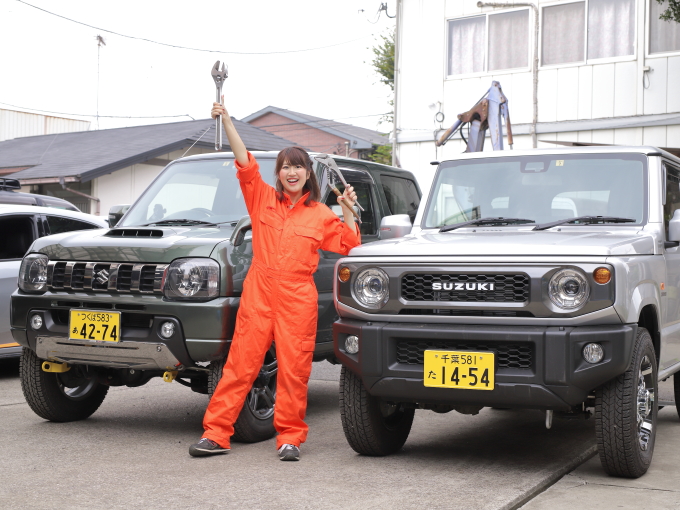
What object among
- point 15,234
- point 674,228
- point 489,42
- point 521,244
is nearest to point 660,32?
point 489,42

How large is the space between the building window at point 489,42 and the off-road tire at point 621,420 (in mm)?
12334

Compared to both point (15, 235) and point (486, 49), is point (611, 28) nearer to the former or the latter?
point (486, 49)

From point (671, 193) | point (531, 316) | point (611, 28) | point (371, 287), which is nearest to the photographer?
point (531, 316)

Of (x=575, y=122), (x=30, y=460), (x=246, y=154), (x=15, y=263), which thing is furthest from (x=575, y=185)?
(x=575, y=122)

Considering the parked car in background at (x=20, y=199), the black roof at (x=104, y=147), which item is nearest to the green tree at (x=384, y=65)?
the black roof at (x=104, y=147)

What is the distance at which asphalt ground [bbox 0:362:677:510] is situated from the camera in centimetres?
427

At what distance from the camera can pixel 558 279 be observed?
14.5 feet

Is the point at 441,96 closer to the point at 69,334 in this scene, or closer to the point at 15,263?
the point at 15,263

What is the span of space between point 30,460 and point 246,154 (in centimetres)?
222

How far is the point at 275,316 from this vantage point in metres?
5.18

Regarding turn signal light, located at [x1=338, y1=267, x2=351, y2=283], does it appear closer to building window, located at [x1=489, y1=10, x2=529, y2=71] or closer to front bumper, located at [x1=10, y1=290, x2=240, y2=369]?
front bumper, located at [x1=10, y1=290, x2=240, y2=369]

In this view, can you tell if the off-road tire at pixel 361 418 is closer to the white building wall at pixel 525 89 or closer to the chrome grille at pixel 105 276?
the chrome grille at pixel 105 276

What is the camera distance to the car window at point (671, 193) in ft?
18.4

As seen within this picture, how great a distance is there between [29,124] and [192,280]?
3347cm
